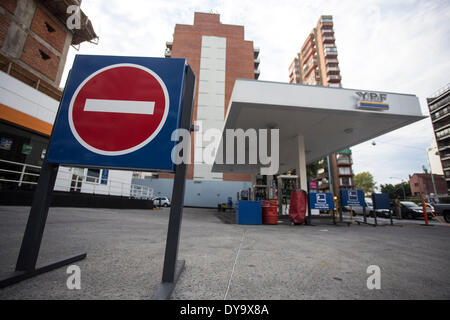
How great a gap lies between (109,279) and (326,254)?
7.63 feet

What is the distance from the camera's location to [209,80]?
27.4 meters

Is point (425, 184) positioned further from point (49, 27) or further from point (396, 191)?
point (49, 27)

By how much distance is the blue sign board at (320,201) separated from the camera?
23.3 feet

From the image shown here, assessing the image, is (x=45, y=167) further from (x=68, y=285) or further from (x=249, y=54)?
(x=249, y=54)

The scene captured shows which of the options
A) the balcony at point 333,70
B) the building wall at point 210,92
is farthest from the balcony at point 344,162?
the building wall at point 210,92

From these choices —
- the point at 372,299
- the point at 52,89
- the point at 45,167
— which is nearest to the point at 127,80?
the point at 45,167

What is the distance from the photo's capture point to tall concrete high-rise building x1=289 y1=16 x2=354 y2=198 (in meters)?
40.3

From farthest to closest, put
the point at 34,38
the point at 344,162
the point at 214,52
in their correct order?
the point at 344,162
the point at 214,52
the point at 34,38

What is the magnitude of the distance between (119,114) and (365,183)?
67.9 m

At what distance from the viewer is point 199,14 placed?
31.1 metres

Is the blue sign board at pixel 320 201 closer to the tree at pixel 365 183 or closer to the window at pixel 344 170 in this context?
the window at pixel 344 170

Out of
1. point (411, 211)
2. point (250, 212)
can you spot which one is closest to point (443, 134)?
point (411, 211)

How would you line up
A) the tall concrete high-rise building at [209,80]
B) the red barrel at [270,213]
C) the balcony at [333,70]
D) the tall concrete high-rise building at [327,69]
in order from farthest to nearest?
the balcony at [333,70] < the tall concrete high-rise building at [327,69] < the tall concrete high-rise building at [209,80] < the red barrel at [270,213]

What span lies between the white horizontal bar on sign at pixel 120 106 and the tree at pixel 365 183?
65266mm
